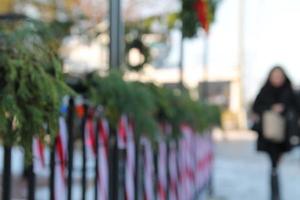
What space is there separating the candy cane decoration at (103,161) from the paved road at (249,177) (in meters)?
4.70

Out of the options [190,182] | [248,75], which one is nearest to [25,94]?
[190,182]

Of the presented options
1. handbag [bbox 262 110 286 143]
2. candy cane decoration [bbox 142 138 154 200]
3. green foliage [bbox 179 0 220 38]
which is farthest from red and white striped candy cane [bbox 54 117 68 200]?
handbag [bbox 262 110 286 143]

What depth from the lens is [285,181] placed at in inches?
390

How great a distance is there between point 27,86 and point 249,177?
8.74 m

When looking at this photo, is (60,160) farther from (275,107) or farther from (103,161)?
(275,107)

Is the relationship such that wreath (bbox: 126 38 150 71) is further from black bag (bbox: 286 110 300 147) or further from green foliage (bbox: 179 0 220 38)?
black bag (bbox: 286 110 300 147)

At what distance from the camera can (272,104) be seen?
7.51 m

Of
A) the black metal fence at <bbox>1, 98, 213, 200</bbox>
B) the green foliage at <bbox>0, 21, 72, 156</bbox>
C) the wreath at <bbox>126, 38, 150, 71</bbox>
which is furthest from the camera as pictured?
the wreath at <bbox>126, 38, 150, 71</bbox>

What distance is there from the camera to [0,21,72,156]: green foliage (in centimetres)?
194

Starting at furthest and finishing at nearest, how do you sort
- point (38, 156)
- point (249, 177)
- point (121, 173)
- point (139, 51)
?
point (249, 177) < point (139, 51) < point (121, 173) < point (38, 156)

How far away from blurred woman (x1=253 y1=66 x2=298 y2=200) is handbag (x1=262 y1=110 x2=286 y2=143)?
0.08 feet

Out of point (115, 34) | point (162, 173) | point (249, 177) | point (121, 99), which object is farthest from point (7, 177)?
point (249, 177)

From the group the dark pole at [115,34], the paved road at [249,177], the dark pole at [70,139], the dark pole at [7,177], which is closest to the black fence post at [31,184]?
the dark pole at [7,177]

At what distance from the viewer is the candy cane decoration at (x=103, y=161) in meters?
3.15
